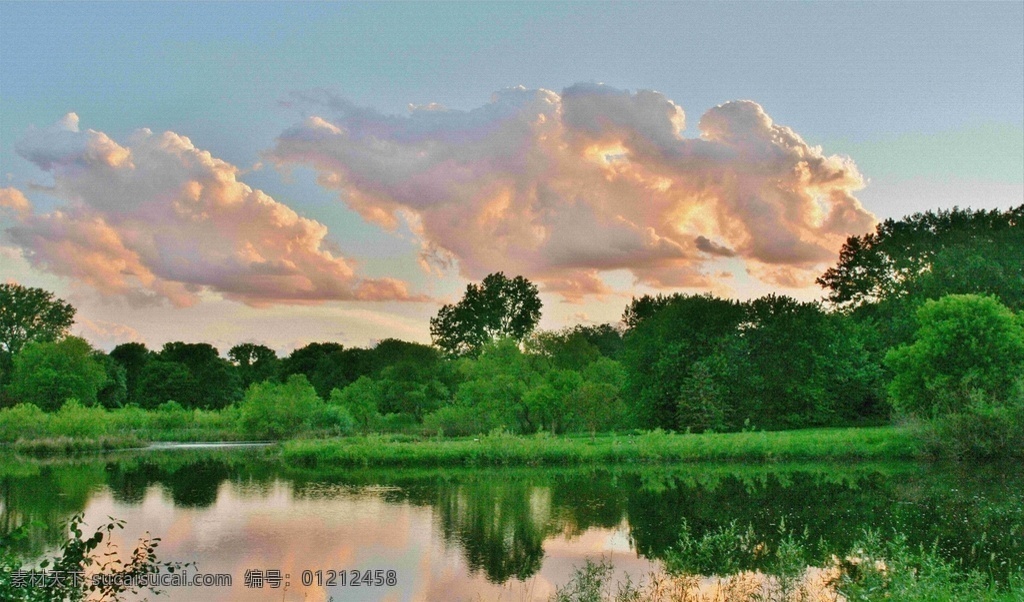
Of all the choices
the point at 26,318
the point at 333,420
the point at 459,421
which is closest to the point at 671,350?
the point at 459,421

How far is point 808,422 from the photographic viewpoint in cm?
→ 5188

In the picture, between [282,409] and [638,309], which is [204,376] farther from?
[638,309]

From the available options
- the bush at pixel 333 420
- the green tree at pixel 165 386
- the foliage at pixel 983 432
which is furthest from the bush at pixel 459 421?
the green tree at pixel 165 386

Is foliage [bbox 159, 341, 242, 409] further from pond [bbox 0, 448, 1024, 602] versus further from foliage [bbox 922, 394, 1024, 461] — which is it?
foliage [bbox 922, 394, 1024, 461]

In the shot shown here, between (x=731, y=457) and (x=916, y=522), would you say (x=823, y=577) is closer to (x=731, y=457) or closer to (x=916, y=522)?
(x=916, y=522)

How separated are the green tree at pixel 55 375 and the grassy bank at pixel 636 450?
3569 centimetres

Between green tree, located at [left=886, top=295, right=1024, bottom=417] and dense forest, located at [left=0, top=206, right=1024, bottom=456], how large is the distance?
73 mm

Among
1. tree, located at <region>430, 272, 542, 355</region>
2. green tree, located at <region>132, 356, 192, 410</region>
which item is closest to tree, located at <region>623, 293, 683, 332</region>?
tree, located at <region>430, 272, 542, 355</region>

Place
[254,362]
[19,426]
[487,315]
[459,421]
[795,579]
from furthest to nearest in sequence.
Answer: [254,362] < [487,315] < [459,421] < [19,426] < [795,579]

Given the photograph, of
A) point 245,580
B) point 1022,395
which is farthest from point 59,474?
point 1022,395

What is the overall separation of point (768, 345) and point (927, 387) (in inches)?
525

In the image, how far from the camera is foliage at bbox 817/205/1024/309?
5256 cm

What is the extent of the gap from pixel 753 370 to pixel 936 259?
16913 mm

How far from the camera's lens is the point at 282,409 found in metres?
57.8
